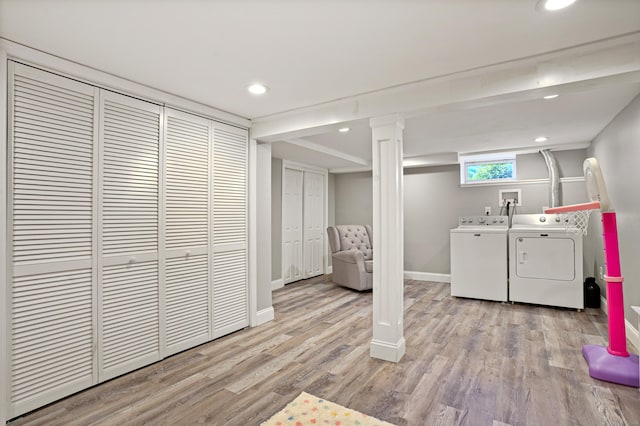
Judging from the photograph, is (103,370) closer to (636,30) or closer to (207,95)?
(207,95)

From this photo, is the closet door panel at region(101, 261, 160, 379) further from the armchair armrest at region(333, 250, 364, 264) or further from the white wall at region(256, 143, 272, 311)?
the armchair armrest at region(333, 250, 364, 264)

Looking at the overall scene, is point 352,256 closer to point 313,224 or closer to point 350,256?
point 350,256

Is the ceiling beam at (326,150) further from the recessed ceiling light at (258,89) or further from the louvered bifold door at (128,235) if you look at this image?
the louvered bifold door at (128,235)

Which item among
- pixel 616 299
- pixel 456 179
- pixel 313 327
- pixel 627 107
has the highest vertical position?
pixel 627 107

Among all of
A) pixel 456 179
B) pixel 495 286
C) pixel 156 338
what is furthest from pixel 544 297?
pixel 156 338

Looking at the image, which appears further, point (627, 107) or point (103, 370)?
point (627, 107)

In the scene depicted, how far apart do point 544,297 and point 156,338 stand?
14.7ft

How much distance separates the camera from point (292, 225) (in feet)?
19.4

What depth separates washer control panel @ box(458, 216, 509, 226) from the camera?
16.2 feet

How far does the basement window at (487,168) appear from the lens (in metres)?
Answer: 5.23

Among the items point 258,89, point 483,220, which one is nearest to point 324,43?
point 258,89

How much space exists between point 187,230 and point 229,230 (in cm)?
48

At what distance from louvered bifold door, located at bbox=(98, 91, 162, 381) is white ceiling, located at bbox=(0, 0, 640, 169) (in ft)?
1.13

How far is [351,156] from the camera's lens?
18.7 feet
